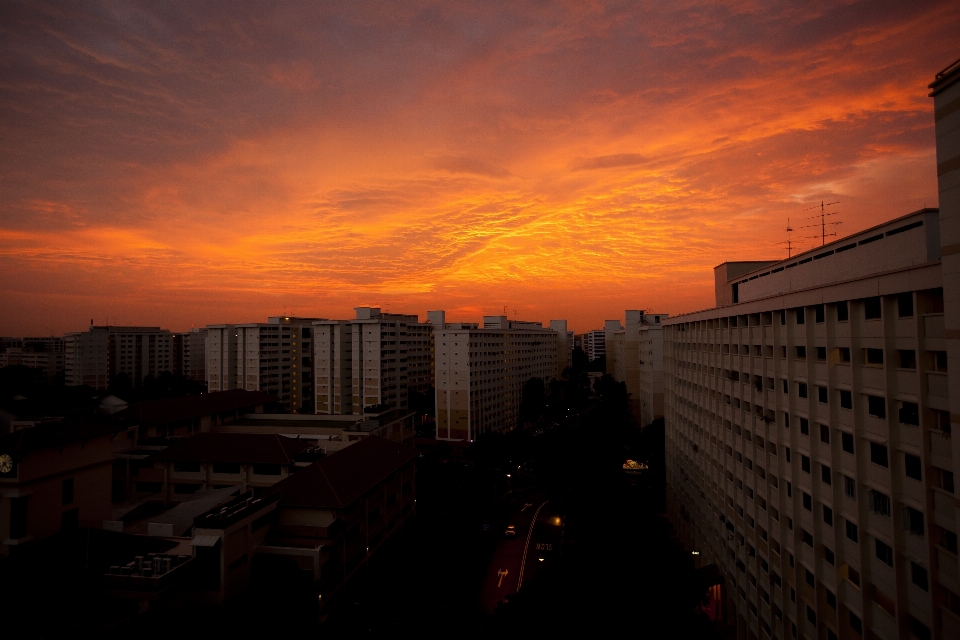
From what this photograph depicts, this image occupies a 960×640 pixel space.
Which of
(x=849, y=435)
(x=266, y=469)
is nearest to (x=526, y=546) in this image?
(x=266, y=469)

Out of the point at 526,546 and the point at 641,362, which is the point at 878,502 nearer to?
the point at 526,546

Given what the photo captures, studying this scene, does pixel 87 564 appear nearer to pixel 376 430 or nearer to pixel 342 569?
pixel 342 569

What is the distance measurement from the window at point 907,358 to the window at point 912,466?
80.7 inches

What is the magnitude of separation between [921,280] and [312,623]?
21.7 m

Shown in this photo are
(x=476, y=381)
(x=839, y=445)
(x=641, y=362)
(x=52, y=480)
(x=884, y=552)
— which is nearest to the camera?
(x=884, y=552)

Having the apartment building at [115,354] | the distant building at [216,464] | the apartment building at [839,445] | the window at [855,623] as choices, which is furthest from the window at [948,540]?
the apartment building at [115,354]

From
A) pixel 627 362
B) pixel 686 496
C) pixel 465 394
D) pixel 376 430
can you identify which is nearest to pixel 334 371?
pixel 465 394

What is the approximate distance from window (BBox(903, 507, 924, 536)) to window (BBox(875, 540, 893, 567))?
88 cm

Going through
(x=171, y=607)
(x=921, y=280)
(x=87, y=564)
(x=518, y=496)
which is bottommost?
(x=518, y=496)

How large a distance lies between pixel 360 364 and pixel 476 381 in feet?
51.3

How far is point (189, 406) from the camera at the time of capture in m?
39.1

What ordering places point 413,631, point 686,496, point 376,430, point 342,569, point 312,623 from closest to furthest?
point 312,623
point 413,631
point 342,569
point 686,496
point 376,430

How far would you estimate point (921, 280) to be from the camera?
10.8m

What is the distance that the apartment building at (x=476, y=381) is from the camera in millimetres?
57062
